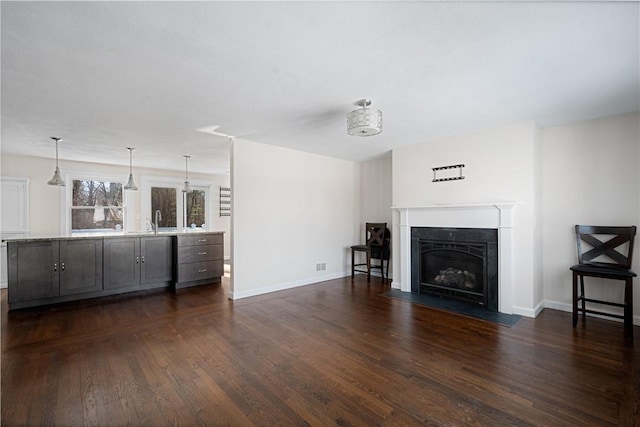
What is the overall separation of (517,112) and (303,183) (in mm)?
3171

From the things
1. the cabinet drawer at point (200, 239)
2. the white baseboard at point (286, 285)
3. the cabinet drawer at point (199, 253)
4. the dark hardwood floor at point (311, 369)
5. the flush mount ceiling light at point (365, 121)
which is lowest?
the dark hardwood floor at point (311, 369)

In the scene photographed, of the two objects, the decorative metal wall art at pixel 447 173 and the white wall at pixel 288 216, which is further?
the white wall at pixel 288 216

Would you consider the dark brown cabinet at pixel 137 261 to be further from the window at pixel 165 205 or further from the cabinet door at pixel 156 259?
the window at pixel 165 205

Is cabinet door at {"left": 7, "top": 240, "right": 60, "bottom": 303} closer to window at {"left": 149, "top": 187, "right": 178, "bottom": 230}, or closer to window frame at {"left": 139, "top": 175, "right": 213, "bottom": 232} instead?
window frame at {"left": 139, "top": 175, "right": 213, "bottom": 232}

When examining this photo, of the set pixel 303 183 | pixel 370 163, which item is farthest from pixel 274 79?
pixel 370 163

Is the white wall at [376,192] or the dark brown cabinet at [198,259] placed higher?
the white wall at [376,192]

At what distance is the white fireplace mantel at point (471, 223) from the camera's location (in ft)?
12.0

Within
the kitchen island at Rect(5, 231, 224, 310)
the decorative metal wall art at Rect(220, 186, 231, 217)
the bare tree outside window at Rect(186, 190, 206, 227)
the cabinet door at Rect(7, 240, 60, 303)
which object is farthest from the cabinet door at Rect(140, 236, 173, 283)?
the decorative metal wall art at Rect(220, 186, 231, 217)

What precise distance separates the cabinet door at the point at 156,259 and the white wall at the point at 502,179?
416 cm

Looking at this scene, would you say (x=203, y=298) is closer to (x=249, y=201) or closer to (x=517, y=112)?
(x=249, y=201)

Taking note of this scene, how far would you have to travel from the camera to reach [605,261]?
136 inches

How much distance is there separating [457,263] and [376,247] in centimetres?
167

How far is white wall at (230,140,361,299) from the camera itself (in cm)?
443

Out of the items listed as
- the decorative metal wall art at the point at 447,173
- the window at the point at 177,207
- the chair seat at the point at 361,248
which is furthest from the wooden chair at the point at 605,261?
Result: the window at the point at 177,207
